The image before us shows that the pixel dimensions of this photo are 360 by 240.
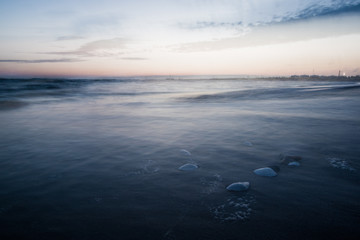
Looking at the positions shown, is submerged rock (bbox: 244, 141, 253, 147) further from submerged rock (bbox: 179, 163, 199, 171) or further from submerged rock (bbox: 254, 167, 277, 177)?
submerged rock (bbox: 179, 163, 199, 171)

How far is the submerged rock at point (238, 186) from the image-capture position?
2275 mm

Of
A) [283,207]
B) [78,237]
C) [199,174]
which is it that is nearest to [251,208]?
[283,207]

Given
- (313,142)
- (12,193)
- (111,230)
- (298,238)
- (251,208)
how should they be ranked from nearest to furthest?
(298,238) < (111,230) < (251,208) < (12,193) < (313,142)

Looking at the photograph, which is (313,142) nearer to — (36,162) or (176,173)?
(176,173)

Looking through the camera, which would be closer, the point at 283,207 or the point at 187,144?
the point at 283,207

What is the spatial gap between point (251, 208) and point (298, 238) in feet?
1.46

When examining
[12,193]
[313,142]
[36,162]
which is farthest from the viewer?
[313,142]

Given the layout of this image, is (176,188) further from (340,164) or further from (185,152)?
(340,164)

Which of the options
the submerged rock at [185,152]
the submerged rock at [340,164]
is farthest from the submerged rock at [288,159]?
the submerged rock at [185,152]

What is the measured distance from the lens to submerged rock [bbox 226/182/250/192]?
2275 mm

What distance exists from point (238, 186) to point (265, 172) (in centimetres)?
57

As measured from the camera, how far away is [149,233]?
1667 mm

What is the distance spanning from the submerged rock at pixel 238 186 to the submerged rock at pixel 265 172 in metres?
0.40

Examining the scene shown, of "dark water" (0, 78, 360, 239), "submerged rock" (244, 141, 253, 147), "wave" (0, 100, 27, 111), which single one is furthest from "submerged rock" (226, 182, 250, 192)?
"wave" (0, 100, 27, 111)
